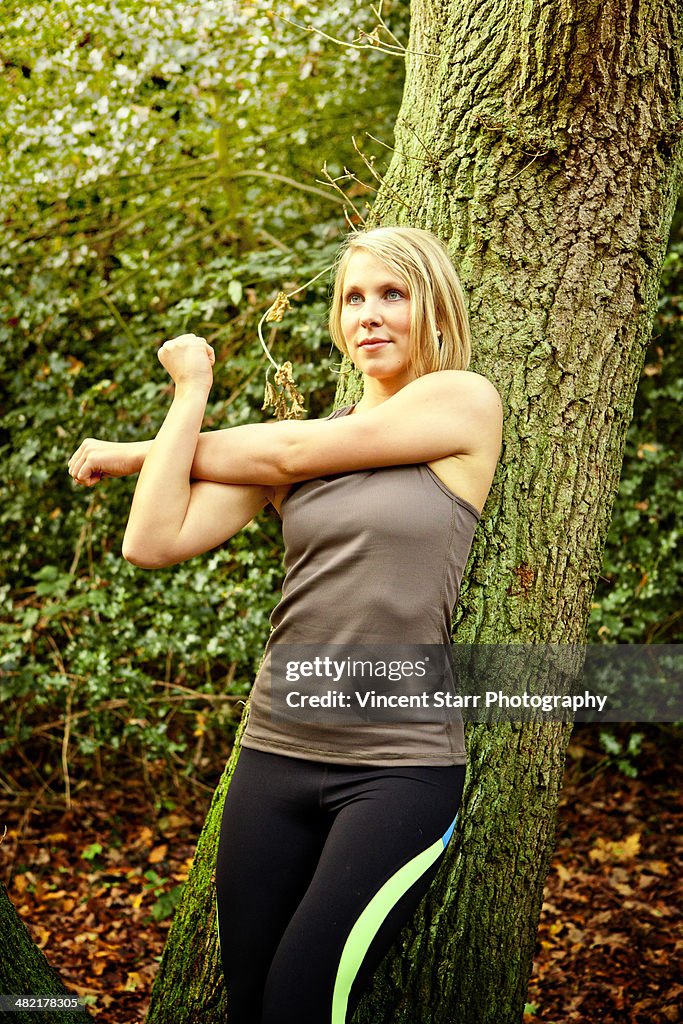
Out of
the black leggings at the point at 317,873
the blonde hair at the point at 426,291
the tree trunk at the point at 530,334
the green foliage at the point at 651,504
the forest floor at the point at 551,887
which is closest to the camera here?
the black leggings at the point at 317,873

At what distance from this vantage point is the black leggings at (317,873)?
1736 millimetres

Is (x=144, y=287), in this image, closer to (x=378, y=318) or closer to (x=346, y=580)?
(x=378, y=318)

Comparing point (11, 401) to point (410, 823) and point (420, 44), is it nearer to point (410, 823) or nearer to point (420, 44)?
point (420, 44)

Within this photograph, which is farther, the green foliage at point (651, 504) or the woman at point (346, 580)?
the green foliage at point (651, 504)

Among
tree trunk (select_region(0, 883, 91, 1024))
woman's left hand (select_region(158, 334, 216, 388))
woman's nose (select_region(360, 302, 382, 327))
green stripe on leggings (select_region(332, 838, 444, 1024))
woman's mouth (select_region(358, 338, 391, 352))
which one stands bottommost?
tree trunk (select_region(0, 883, 91, 1024))

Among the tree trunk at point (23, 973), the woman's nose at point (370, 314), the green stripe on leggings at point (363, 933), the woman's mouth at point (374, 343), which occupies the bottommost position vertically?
the tree trunk at point (23, 973)

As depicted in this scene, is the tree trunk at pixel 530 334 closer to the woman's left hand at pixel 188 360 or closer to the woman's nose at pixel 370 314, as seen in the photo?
the woman's nose at pixel 370 314

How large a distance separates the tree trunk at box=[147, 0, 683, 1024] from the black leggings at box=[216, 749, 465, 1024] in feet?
1.83

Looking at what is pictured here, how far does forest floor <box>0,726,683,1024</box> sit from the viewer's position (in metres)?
3.57

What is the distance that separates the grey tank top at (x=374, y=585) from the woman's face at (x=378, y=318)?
0.27 metres

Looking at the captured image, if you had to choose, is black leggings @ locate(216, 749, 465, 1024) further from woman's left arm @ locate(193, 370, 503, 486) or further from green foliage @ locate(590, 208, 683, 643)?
green foliage @ locate(590, 208, 683, 643)

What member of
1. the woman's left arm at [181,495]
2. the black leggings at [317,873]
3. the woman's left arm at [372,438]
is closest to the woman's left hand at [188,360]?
the woman's left arm at [181,495]

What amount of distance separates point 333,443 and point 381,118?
11.0 feet

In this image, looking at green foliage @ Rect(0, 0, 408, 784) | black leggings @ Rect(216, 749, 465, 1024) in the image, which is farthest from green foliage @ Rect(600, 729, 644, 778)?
black leggings @ Rect(216, 749, 465, 1024)
